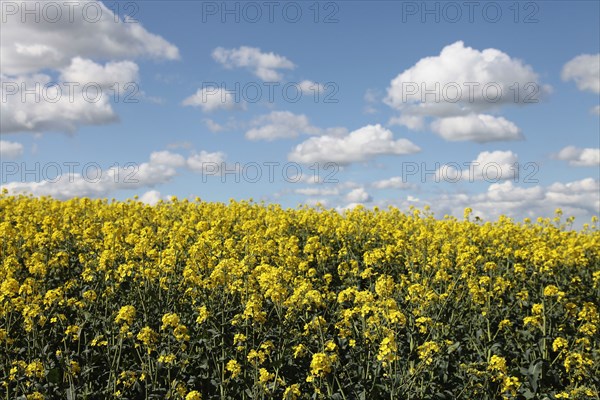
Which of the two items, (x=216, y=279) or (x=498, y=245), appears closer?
(x=216, y=279)

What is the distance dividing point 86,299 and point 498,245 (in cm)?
809

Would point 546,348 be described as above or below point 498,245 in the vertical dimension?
below

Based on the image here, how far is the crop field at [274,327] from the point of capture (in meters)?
6.39

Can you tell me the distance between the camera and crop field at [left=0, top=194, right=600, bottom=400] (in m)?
6.39

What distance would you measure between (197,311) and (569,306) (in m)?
4.95

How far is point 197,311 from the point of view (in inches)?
293

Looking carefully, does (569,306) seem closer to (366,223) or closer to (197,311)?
(197,311)

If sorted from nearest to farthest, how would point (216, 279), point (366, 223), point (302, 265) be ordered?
point (216, 279) < point (302, 265) < point (366, 223)

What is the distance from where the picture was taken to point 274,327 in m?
7.49

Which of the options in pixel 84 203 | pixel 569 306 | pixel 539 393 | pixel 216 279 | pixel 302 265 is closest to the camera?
pixel 539 393

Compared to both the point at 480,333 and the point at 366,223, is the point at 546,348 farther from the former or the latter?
the point at 366,223

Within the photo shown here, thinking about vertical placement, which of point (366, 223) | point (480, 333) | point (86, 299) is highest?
point (366, 223)

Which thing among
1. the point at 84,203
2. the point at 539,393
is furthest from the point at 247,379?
the point at 84,203

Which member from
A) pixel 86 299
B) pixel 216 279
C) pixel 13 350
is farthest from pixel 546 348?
pixel 13 350
